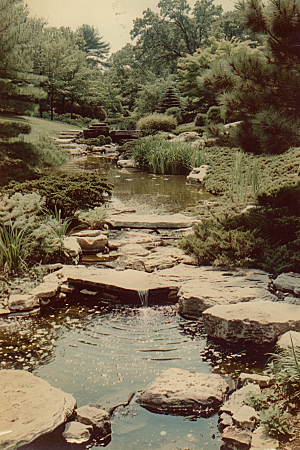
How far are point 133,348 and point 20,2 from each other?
6.98 m

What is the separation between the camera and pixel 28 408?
2764mm

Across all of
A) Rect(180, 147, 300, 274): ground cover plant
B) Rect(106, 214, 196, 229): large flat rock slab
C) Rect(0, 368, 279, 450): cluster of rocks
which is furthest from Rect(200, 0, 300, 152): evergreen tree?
Rect(0, 368, 279, 450): cluster of rocks

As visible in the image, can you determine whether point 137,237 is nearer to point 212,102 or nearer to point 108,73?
point 212,102

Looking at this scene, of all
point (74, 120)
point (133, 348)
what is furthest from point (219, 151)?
point (74, 120)

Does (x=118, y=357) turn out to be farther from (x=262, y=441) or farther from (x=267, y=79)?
(x=267, y=79)

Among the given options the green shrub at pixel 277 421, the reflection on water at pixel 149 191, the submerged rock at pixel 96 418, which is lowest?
the submerged rock at pixel 96 418

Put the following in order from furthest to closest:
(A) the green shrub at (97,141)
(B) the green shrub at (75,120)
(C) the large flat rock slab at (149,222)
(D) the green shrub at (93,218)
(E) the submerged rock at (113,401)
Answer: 1. (B) the green shrub at (75,120)
2. (A) the green shrub at (97,141)
3. (C) the large flat rock slab at (149,222)
4. (D) the green shrub at (93,218)
5. (E) the submerged rock at (113,401)

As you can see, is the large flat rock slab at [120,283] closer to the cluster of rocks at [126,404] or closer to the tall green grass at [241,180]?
the cluster of rocks at [126,404]

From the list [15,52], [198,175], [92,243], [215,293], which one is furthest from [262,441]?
[198,175]

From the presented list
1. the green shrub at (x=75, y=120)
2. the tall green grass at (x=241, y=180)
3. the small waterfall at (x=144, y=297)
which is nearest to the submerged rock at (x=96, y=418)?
the small waterfall at (x=144, y=297)

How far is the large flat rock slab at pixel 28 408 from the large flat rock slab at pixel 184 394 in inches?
21.7

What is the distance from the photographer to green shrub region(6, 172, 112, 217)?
7219 mm

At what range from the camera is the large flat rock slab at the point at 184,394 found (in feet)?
10.0

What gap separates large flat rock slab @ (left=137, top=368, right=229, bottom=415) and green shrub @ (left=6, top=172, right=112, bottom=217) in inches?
171
